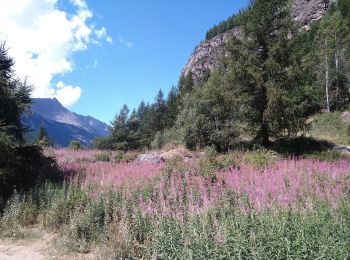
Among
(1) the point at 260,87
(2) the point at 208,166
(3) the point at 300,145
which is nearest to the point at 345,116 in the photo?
(3) the point at 300,145

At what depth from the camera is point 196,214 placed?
25.1 ft

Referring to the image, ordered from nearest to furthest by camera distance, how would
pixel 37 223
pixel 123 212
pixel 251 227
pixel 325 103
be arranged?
pixel 251 227 → pixel 123 212 → pixel 37 223 → pixel 325 103

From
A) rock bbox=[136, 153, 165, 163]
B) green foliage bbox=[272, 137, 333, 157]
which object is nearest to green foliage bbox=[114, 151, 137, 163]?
rock bbox=[136, 153, 165, 163]

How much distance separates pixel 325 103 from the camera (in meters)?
52.0

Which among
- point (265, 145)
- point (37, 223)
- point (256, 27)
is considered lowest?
point (37, 223)

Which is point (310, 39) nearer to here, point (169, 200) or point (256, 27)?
point (256, 27)

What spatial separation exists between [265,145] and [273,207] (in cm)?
1636

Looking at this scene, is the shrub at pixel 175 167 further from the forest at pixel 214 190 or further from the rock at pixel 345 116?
the rock at pixel 345 116

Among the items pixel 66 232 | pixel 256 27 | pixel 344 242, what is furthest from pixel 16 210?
pixel 256 27

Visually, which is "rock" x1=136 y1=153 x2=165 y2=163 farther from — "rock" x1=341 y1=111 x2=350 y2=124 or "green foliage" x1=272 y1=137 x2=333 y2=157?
"rock" x1=341 y1=111 x2=350 y2=124

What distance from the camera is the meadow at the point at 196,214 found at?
592 cm

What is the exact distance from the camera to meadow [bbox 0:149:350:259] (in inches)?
233

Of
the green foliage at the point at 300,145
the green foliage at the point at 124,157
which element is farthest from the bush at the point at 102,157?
the green foliage at the point at 300,145

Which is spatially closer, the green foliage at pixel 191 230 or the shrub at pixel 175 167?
the green foliage at pixel 191 230
